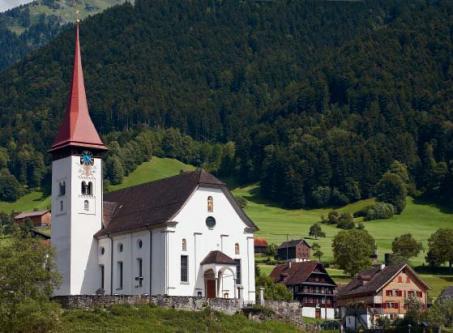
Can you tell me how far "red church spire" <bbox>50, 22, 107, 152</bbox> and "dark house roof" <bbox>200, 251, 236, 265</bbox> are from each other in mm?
13415

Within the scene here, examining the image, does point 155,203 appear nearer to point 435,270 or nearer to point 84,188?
point 84,188

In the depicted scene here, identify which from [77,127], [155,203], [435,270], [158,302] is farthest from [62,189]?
[435,270]

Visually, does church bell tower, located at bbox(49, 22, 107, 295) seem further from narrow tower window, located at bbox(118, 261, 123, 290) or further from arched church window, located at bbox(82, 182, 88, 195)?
narrow tower window, located at bbox(118, 261, 123, 290)

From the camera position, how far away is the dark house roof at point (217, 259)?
282ft

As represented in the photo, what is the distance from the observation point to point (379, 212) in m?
195

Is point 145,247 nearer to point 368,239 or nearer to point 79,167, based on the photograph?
point 79,167

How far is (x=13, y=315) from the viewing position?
63594mm

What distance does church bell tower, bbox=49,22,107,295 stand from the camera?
90938 millimetres

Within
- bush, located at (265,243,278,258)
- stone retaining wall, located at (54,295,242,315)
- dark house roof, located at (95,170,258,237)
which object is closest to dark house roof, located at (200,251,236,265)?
dark house roof, located at (95,170,258,237)

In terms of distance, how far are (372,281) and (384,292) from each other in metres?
2.37

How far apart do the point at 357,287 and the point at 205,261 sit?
31.9 m

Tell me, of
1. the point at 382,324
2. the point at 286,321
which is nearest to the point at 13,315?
the point at 286,321

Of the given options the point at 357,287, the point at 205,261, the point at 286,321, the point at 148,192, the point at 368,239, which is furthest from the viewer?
the point at 368,239

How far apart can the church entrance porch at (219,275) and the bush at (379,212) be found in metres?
109
